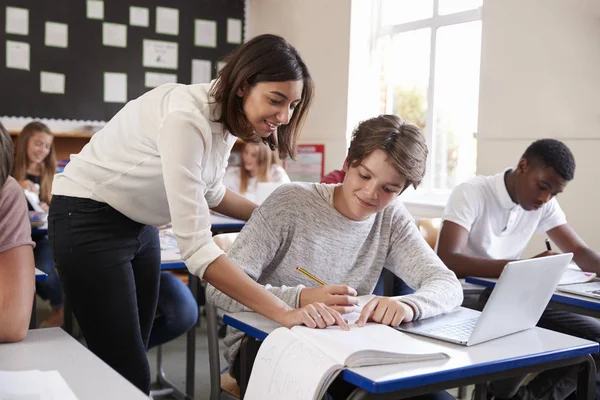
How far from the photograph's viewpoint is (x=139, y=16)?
5.39 meters

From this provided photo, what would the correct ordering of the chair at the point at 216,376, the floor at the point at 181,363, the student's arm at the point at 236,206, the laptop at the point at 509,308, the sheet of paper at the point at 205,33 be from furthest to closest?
the sheet of paper at the point at 205,33, the floor at the point at 181,363, the student's arm at the point at 236,206, the chair at the point at 216,376, the laptop at the point at 509,308

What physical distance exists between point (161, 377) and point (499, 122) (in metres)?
2.32

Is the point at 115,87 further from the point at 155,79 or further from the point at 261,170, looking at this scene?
the point at 261,170

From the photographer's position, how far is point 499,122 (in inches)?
151

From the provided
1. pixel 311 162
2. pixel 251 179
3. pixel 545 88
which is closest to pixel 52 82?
pixel 251 179

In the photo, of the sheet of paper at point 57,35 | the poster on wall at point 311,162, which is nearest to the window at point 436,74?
the poster on wall at point 311,162

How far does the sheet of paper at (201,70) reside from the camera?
5.64 m

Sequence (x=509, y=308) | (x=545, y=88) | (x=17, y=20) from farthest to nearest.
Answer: (x=17, y=20) < (x=545, y=88) < (x=509, y=308)

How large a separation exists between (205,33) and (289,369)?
4.85 m

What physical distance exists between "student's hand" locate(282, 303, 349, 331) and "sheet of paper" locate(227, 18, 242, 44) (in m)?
4.74

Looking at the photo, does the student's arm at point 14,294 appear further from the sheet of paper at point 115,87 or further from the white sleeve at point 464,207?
the sheet of paper at point 115,87

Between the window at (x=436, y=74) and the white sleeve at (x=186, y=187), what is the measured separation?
298cm

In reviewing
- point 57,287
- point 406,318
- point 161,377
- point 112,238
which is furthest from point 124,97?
point 406,318

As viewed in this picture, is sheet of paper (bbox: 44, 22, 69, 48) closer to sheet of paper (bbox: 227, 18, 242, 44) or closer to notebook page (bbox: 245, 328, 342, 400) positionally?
sheet of paper (bbox: 227, 18, 242, 44)
